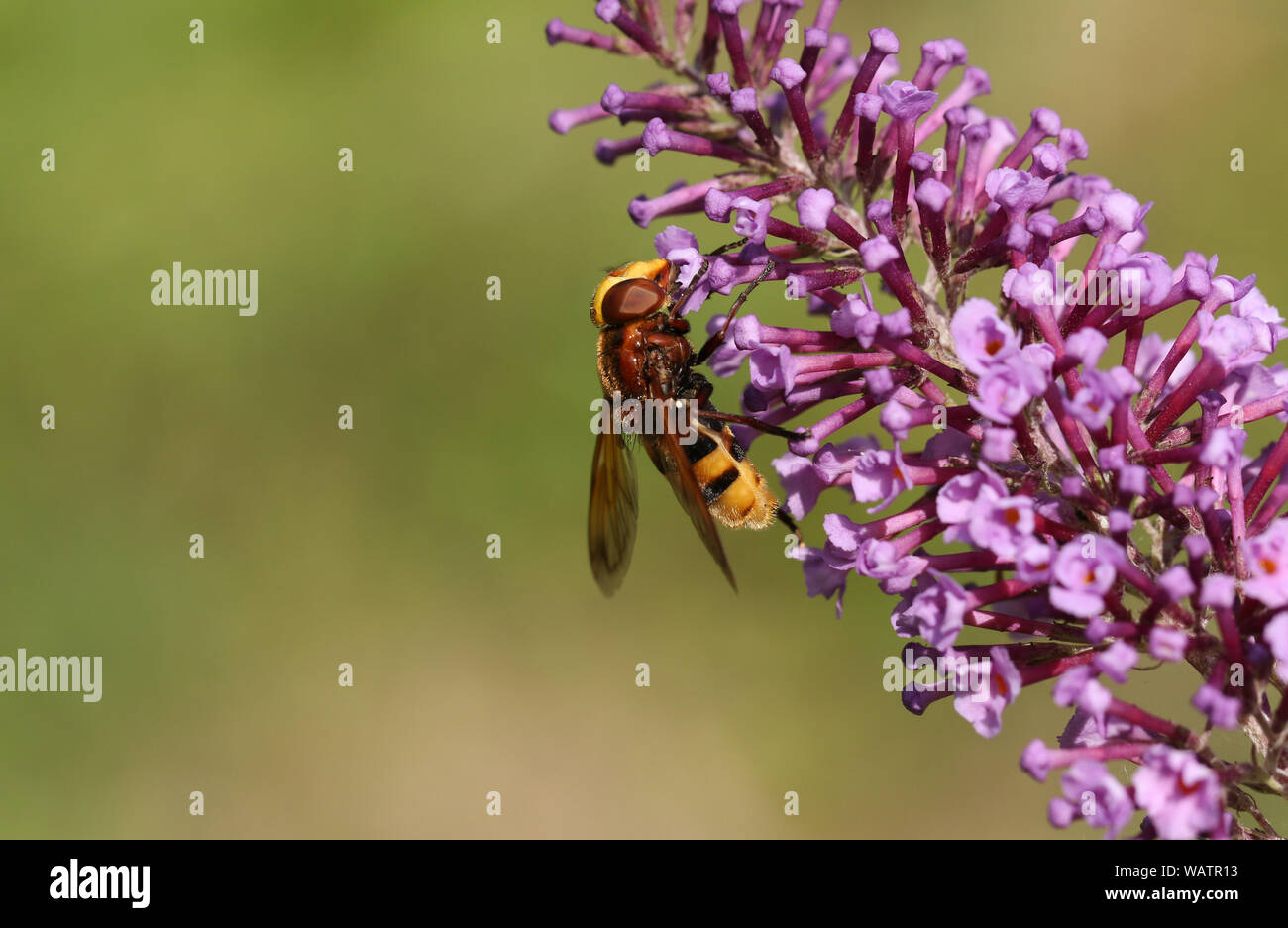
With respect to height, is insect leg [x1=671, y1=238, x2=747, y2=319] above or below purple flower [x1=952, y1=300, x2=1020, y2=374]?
above

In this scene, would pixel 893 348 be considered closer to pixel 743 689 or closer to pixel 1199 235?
pixel 743 689

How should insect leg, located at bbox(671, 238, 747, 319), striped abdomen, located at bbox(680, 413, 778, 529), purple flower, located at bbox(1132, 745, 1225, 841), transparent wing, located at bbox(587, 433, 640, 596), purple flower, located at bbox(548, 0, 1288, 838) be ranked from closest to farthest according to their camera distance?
1. purple flower, located at bbox(1132, 745, 1225, 841)
2. purple flower, located at bbox(548, 0, 1288, 838)
3. insect leg, located at bbox(671, 238, 747, 319)
4. striped abdomen, located at bbox(680, 413, 778, 529)
5. transparent wing, located at bbox(587, 433, 640, 596)

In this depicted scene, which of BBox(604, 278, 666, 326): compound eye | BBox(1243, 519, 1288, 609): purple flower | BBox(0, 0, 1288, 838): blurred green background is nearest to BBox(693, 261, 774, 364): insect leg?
BBox(604, 278, 666, 326): compound eye

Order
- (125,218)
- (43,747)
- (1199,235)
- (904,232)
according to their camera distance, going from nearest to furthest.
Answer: (904,232)
(43,747)
(1199,235)
(125,218)

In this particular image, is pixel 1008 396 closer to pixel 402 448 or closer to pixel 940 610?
pixel 940 610

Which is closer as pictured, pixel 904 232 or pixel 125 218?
pixel 904 232

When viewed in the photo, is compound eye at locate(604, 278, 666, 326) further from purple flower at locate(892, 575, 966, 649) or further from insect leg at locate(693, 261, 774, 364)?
purple flower at locate(892, 575, 966, 649)
